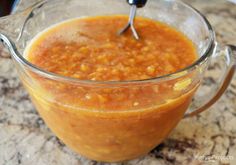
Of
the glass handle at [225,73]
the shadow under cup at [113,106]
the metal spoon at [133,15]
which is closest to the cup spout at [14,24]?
the shadow under cup at [113,106]

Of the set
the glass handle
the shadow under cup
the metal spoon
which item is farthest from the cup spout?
the glass handle

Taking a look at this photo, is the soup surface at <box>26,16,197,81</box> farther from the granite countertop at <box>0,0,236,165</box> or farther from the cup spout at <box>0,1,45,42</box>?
the granite countertop at <box>0,0,236,165</box>

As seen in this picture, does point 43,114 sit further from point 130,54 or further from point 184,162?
point 184,162

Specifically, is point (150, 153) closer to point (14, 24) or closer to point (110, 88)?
point (110, 88)

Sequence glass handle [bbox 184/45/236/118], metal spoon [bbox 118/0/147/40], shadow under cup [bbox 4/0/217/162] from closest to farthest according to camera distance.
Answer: shadow under cup [bbox 4/0/217/162]
glass handle [bbox 184/45/236/118]
metal spoon [bbox 118/0/147/40]

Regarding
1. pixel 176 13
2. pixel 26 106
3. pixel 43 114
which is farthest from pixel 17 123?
pixel 176 13

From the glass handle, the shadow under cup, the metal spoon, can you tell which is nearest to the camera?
the shadow under cup

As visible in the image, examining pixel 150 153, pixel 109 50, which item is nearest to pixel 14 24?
pixel 109 50

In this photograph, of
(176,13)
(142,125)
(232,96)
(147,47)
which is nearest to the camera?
(142,125)
